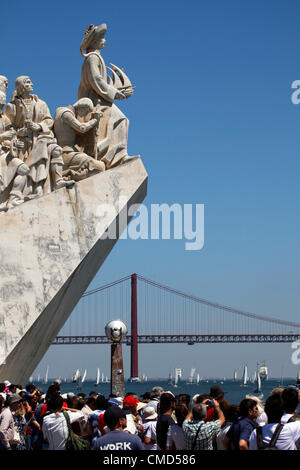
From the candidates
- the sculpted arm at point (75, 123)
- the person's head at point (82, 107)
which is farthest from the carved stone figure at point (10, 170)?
the person's head at point (82, 107)

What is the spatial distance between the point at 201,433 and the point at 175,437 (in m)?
0.16

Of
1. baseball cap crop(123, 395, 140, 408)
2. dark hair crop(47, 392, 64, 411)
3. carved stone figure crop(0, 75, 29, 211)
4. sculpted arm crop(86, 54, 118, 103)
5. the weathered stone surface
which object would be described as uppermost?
sculpted arm crop(86, 54, 118, 103)

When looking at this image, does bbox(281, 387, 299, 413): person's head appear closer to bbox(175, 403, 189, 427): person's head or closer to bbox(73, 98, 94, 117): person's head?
bbox(175, 403, 189, 427): person's head

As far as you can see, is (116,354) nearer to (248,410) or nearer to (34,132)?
(34,132)

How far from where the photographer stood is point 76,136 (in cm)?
888

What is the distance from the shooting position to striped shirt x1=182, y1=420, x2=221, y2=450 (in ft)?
12.3

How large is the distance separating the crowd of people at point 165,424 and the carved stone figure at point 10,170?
3.50 m

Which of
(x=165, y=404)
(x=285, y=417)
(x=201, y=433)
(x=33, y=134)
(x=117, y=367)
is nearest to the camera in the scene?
(x=285, y=417)

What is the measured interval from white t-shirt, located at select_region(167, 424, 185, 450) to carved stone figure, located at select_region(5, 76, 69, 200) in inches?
184

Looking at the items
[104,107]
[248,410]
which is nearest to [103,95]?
[104,107]

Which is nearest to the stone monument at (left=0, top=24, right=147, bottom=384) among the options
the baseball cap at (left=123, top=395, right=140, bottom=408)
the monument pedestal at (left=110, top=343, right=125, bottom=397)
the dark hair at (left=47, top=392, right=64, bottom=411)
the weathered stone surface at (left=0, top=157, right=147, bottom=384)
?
the weathered stone surface at (left=0, top=157, right=147, bottom=384)
